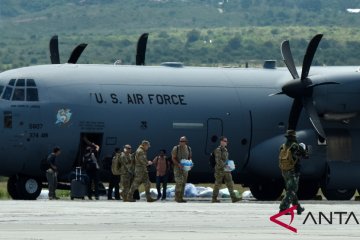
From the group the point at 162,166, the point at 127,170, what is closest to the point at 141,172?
the point at 127,170

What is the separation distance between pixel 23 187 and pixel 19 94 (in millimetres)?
2614

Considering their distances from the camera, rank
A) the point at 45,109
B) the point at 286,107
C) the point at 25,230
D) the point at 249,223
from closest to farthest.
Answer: the point at 25,230 < the point at 249,223 < the point at 45,109 < the point at 286,107

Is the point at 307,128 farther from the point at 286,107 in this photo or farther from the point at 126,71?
the point at 126,71

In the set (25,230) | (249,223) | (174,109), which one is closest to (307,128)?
(174,109)

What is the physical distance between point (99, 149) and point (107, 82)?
78.3 inches

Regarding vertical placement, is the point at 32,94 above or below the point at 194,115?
above

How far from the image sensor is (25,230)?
2488cm

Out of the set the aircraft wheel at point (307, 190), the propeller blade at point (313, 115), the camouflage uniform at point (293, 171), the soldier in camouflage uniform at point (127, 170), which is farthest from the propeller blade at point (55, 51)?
the camouflage uniform at point (293, 171)

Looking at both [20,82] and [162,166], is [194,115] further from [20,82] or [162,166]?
[20,82]

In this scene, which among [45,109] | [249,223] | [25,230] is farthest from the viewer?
[45,109]

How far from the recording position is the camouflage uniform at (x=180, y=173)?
38438 millimetres

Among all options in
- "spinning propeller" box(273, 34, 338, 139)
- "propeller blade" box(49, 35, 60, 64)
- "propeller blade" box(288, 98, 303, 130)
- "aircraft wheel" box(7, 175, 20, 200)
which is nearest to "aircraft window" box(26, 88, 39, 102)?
"aircraft wheel" box(7, 175, 20, 200)

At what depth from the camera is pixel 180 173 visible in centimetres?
3847
